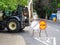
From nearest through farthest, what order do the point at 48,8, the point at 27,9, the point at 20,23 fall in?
the point at 20,23 < the point at 27,9 < the point at 48,8

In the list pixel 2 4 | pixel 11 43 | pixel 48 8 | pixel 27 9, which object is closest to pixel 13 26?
pixel 27 9

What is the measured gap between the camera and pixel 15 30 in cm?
2491

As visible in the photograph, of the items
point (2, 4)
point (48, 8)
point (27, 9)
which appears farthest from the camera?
point (48, 8)

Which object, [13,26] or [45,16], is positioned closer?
[13,26]

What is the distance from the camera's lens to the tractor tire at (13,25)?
24833mm

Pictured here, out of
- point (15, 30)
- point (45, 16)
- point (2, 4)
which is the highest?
point (2, 4)

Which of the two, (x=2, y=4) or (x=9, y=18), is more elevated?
(x=2, y=4)

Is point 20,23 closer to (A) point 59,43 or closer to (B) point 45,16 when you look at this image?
(A) point 59,43

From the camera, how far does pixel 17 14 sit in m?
25.3

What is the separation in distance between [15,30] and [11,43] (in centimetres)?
697

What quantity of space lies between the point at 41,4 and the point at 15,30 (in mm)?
48048

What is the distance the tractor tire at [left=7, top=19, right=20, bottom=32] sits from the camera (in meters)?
24.8

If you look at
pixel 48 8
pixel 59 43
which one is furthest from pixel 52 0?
pixel 59 43

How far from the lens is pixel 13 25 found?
25.0 metres
